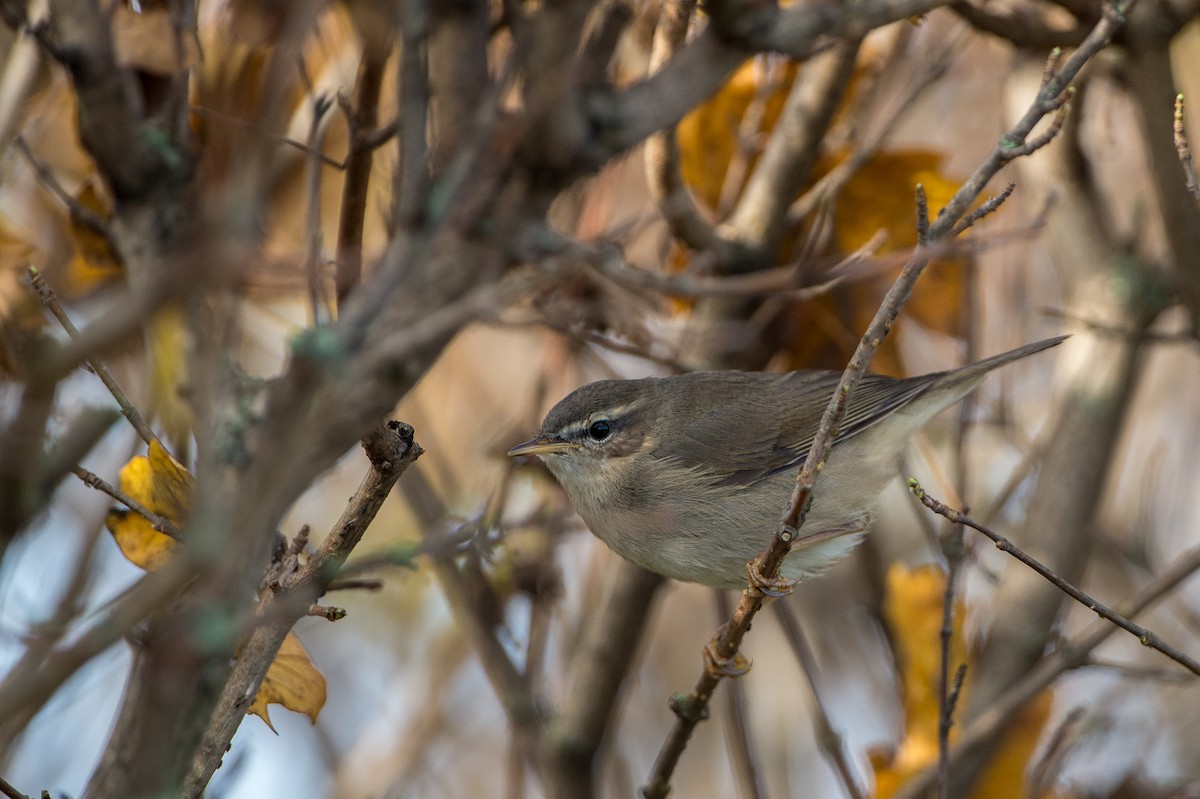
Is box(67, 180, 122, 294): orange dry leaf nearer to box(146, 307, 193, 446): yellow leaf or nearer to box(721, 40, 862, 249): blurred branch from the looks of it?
box(146, 307, 193, 446): yellow leaf

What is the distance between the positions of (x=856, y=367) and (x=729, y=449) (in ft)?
4.92

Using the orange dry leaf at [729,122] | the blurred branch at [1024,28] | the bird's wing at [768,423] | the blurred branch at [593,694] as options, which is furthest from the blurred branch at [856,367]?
the orange dry leaf at [729,122]

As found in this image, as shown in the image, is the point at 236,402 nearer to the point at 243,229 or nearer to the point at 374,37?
the point at 243,229

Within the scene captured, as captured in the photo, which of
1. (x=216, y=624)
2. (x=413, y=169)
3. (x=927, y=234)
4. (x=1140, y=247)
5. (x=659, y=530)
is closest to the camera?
(x=216, y=624)

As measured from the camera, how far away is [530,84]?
2371mm

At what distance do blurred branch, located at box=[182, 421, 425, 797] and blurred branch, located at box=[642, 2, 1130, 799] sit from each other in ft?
2.95

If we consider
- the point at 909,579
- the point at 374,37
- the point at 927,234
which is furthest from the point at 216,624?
the point at 909,579

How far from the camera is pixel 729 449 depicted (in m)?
3.92

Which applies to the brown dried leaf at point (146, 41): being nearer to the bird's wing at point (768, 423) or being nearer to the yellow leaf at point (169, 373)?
the yellow leaf at point (169, 373)

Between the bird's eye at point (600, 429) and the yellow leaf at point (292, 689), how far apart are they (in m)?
1.60

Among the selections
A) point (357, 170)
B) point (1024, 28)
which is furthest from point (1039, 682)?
point (357, 170)

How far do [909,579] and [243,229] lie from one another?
9.68 feet

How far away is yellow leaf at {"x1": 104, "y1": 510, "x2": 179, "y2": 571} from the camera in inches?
98.0

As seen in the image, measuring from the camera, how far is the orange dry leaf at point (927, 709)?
393 centimetres
